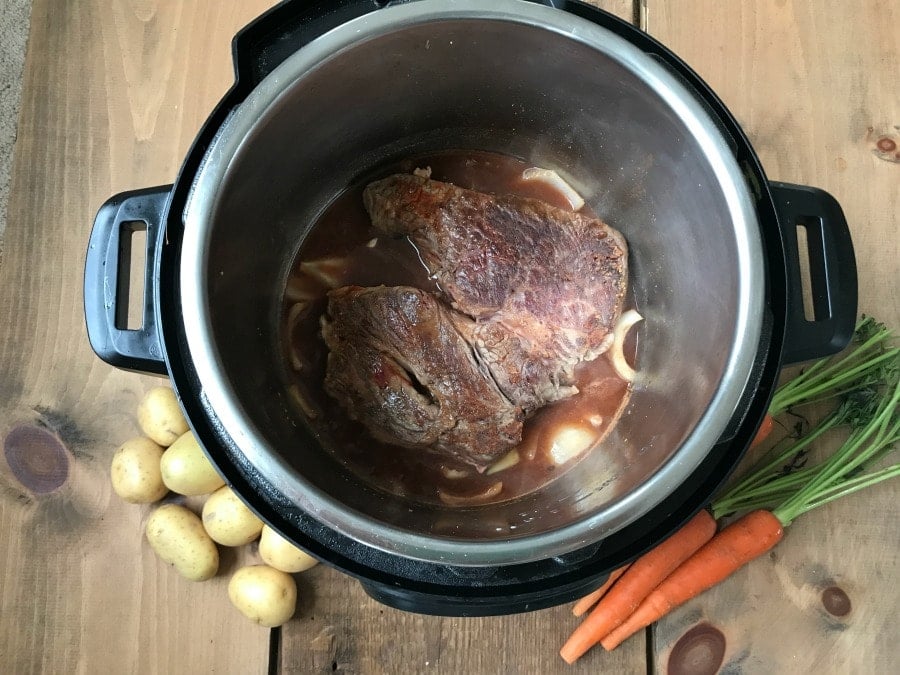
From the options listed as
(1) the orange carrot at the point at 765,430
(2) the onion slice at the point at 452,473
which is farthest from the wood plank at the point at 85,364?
(1) the orange carrot at the point at 765,430

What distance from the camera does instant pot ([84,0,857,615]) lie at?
3.15 ft

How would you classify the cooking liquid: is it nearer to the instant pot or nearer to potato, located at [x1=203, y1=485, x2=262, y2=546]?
the instant pot

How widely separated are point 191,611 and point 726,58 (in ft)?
5.09

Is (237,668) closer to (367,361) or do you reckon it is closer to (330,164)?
(367,361)

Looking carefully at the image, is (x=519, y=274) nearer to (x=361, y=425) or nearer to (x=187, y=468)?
(x=361, y=425)

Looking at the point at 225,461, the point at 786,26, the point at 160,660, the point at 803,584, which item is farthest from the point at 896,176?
the point at 160,660

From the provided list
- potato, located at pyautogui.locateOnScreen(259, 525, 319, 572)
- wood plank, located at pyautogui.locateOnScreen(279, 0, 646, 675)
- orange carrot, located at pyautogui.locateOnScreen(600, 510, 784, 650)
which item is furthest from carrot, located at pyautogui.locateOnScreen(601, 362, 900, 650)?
potato, located at pyautogui.locateOnScreen(259, 525, 319, 572)

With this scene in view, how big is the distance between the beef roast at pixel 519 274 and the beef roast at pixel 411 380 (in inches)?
2.0

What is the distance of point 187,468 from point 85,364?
326 mm

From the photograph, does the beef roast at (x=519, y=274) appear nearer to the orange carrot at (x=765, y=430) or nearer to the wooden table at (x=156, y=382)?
the orange carrot at (x=765, y=430)

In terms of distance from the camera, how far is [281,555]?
4.30 feet

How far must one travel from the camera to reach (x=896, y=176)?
1.48 metres

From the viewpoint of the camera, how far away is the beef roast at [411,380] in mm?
1288

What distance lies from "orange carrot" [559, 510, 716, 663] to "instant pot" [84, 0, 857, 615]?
0.26 metres
